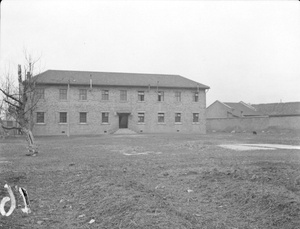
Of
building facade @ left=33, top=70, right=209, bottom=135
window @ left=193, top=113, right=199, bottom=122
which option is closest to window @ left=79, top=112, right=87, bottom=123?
building facade @ left=33, top=70, right=209, bottom=135

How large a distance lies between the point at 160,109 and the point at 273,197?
1404 inches

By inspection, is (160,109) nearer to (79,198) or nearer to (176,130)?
(176,130)

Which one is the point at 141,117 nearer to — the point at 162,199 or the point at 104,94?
the point at 104,94

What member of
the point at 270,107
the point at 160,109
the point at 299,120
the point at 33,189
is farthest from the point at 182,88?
the point at 33,189

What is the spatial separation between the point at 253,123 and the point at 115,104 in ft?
69.7

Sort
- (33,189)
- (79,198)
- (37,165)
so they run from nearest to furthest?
(79,198) → (33,189) → (37,165)

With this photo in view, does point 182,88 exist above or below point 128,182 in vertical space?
above

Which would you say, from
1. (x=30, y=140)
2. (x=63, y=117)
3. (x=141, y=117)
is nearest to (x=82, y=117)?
(x=63, y=117)

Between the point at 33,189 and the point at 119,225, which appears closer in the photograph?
the point at 119,225

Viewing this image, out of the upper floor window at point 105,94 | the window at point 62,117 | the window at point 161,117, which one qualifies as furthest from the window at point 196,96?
the window at point 62,117

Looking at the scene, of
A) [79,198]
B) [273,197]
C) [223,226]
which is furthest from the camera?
[79,198]

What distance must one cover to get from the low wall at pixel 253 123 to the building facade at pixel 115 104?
8.11 m

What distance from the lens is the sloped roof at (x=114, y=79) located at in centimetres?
3822

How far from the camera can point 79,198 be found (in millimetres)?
6465
